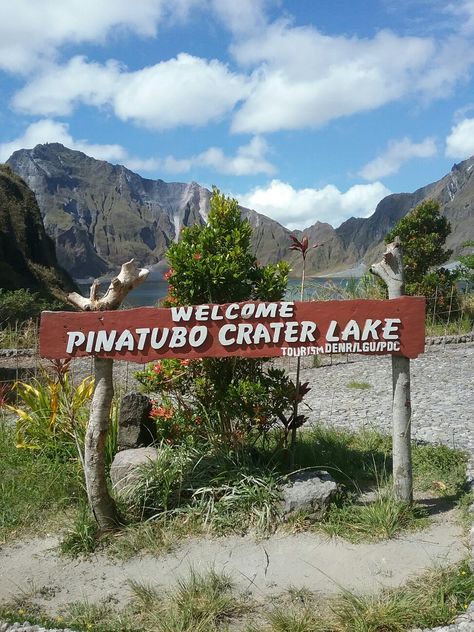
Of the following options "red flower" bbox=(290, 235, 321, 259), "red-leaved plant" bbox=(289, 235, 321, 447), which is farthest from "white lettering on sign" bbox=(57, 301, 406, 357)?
"red flower" bbox=(290, 235, 321, 259)

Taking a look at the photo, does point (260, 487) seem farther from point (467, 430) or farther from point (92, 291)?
point (467, 430)

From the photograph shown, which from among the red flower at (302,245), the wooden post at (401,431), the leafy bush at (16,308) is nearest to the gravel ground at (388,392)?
the wooden post at (401,431)

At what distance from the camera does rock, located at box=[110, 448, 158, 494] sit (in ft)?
17.8

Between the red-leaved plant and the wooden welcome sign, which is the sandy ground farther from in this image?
the wooden welcome sign

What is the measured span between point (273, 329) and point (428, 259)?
1185 centimetres

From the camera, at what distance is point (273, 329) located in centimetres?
513

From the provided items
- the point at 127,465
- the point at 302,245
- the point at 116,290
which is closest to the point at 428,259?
the point at 302,245

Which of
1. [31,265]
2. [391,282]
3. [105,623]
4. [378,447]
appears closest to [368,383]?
[378,447]

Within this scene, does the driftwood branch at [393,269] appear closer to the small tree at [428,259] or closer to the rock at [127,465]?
the rock at [127,465]

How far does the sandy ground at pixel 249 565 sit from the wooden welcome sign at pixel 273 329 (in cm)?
154

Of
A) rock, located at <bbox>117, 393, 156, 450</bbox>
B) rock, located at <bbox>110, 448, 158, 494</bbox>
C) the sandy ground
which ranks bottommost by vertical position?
the sandy ground

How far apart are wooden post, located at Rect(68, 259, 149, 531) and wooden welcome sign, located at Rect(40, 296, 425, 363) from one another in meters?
0.28

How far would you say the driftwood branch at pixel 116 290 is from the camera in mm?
5020

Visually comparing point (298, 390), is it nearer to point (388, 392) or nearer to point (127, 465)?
point (127, 465)
